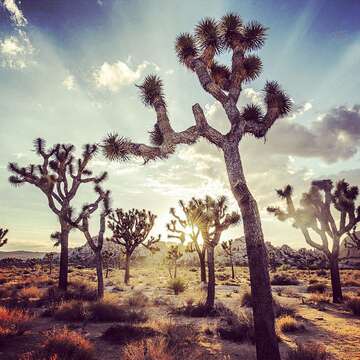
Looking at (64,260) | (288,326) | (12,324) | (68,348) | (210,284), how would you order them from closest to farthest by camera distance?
(68,348) < (12,324) < (288,326) < (210,284) < (64,260)

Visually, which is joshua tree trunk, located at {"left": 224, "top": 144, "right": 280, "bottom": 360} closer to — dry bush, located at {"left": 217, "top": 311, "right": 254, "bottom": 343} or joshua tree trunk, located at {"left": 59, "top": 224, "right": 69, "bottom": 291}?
dry bush, located at {"left": 217, "top": 311, "right": 254, "bottom": 343}

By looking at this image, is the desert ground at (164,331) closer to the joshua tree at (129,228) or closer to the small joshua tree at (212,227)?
the small joshua tree at (212,227)

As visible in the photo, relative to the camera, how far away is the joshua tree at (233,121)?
19.1 feet

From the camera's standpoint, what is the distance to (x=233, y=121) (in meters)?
7.27

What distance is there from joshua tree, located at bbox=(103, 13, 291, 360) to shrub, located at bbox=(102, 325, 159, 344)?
346 cm

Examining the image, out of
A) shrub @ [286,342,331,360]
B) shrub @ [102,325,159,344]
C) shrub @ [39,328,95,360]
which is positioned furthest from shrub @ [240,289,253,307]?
shrub @ [39,328,95,360]

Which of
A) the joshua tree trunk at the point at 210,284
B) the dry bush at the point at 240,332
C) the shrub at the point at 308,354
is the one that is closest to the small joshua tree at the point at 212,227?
the joshua tree trunk at the point at 210,284

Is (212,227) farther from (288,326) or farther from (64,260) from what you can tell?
(64,260)

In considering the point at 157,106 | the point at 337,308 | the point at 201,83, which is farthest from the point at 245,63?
the point at 337,308

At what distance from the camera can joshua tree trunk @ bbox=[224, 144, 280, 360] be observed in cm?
559

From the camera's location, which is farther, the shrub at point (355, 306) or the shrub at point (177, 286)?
the shrub at point (177, 286)

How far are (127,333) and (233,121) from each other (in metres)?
6.28

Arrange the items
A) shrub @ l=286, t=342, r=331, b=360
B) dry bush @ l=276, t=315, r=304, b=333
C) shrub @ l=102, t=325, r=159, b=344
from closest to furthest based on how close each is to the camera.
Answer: shrub @ l=286, t=342, r=331, b=360 → shrub @ l=102, t=325, r=159, b=344 → dry bush @ l=276, t=315, r=304, b=333

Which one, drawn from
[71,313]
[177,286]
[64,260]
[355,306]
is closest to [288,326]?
[355,306]
